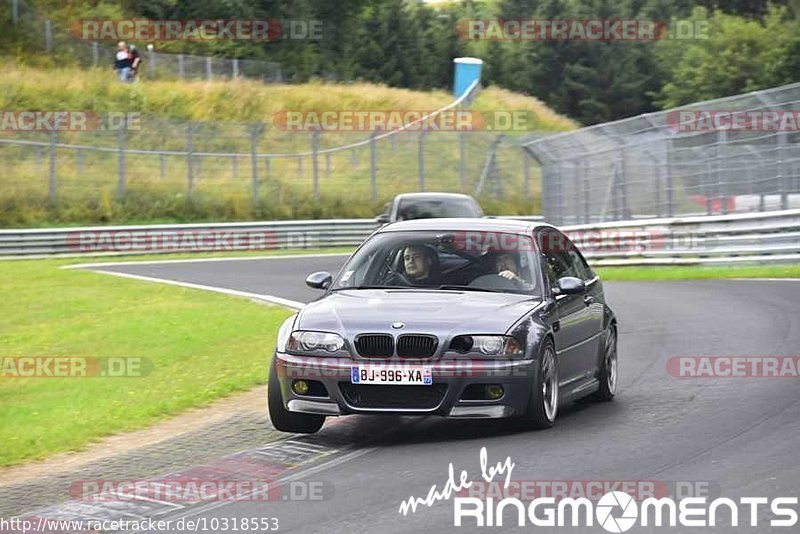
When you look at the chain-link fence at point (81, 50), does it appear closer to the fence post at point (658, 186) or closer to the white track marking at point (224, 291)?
the white track marking at point (224, 291)

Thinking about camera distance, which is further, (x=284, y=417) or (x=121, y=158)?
(x=121, y=158)

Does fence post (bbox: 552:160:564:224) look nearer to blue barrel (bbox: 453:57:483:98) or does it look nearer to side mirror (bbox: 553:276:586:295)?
side mirror (bbox: 553:276:586:295)

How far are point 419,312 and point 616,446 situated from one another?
5.06 ft

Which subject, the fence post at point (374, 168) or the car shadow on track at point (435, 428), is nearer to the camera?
the car shadow on track at point (435, 428)

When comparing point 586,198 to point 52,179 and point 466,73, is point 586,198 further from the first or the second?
point 466,73

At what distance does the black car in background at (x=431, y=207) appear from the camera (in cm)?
2616

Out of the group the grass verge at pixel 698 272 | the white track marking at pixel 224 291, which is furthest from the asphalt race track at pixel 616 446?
the grass verge at pixel 698 272

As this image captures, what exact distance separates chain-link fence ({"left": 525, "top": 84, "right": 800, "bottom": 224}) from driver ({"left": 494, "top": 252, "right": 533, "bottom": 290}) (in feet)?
51.3

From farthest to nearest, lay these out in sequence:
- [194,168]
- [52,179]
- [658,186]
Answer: [194,168]
[52,179]
[658,186]

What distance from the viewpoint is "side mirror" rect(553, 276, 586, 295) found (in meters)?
10.9

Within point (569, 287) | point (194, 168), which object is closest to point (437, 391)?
point (569, 287)

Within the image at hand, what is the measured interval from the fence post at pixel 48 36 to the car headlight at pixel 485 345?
49.6 meters

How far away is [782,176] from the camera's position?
2666cm

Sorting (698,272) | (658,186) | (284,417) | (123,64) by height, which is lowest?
(698,272)
